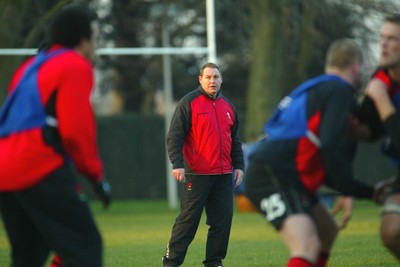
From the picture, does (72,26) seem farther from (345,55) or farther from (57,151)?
(345,55)

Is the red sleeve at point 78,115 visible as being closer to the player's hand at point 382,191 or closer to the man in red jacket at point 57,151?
the man in red jacket at point 57,151

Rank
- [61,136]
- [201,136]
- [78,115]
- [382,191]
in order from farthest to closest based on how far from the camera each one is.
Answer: [201,136] < [382,191] < [61,136] < [78,115]

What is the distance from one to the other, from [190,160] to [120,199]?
2161 centimetres

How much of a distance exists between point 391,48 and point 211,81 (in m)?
4.15

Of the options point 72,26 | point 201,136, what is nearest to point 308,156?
point 72,26

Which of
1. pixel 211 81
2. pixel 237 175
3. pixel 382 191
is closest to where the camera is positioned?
pixel 382 191

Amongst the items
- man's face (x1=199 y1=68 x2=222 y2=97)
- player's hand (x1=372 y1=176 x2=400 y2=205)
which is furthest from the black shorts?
man's face (x1=199 y1=68 x2=222 y2=97)

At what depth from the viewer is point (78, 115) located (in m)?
6.16

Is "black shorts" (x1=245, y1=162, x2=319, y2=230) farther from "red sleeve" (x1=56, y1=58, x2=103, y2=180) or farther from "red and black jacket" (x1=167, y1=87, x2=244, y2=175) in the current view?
"red and black jacket" (x1=167, y1=87, x2=244, y2=175)

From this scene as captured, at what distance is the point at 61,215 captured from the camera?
246 inches

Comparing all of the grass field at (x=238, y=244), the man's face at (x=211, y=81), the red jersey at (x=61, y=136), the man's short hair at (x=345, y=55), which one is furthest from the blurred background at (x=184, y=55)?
the red jersey at (x=61, y=136)

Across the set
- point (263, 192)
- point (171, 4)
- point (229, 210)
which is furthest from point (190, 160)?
point (171, 4)

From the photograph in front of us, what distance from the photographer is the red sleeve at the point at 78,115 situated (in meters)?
6.15

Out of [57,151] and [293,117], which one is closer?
[57,151]
